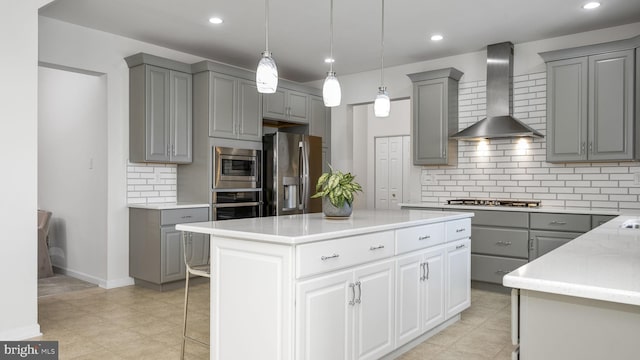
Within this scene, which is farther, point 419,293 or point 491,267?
point 491,267

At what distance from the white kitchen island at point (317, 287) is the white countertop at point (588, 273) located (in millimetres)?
1056

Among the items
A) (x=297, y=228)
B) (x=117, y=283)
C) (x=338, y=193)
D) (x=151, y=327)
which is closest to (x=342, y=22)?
(x=338, y=193)

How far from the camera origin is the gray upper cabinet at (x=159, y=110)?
15.7 feet

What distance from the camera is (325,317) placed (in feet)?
7.78

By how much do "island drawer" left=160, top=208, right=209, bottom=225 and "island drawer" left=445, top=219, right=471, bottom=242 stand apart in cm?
266

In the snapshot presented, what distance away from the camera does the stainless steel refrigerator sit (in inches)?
220

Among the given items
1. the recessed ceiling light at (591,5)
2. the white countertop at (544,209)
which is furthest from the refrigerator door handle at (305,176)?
the recessed ceiling light at (591,5)

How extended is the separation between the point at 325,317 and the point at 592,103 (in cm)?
361

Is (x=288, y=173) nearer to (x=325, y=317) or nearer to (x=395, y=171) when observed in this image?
(x=325, y=317)

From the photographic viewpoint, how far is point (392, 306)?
287cm

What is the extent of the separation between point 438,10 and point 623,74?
1.83 metres

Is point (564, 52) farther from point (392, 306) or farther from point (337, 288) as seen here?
point (337, 288)

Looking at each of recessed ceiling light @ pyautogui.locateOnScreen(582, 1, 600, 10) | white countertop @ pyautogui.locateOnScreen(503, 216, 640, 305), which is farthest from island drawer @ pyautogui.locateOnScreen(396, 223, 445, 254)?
recessed ceiling light @ pyautogui.locateOnScreen(582, 1, 600, 10)

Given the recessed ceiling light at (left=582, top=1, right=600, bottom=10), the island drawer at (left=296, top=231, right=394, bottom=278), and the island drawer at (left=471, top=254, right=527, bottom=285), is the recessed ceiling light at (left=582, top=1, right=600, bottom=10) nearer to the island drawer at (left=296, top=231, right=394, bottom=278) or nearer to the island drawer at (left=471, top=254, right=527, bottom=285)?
the island drawer at (left=471, top=254, right=527, bottom=285)
